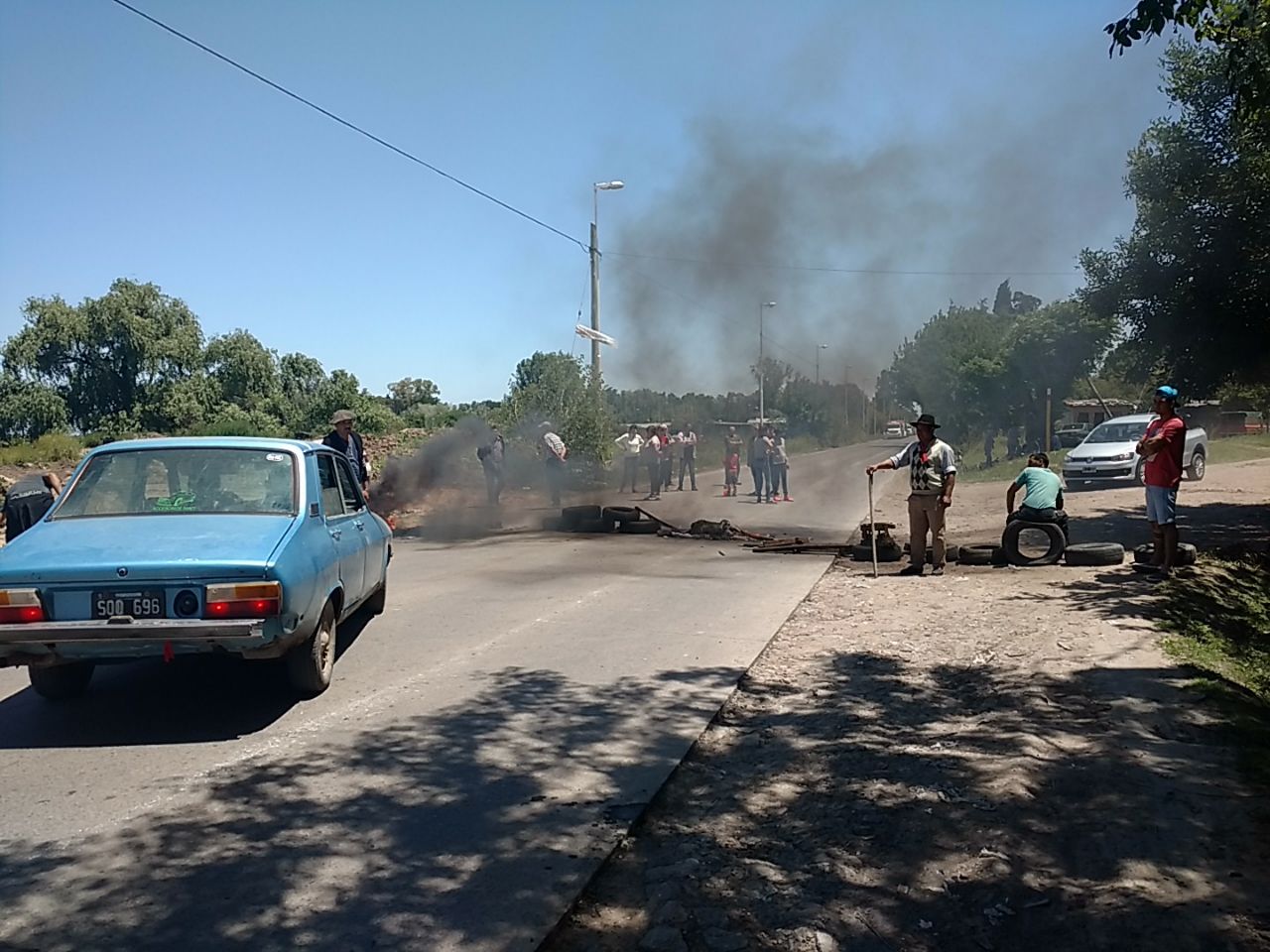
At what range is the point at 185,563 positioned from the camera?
5.10m

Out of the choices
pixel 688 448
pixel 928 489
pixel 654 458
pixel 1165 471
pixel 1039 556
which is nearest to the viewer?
pixel 1165 471

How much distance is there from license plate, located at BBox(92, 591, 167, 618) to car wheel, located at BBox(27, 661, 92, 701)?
1047mm

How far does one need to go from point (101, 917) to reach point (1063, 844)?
3.43 m

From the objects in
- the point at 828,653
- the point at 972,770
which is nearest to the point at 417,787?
the point at 972,770

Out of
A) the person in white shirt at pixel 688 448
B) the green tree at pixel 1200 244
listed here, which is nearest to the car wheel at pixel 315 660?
the green tree at pixel 1200 244

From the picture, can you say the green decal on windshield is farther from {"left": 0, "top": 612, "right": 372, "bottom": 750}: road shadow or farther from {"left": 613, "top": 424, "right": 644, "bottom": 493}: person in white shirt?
{"left": 613, "top": 424, "right": 644, "bottom": 493}: person in white shirt

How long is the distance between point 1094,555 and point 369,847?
861 centimetres

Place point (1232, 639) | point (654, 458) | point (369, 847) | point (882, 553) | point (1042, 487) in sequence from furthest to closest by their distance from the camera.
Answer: point (654, 458) → point (882, 553) → point (1042, 487) → point (1232, 639) → point (369, 847)

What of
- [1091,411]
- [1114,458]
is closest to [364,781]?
[1114,458]

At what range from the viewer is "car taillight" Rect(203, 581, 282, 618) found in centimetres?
511

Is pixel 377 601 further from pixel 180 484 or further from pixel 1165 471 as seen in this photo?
pixel 1165 471

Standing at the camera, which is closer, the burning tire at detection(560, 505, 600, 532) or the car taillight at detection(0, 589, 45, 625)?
the car taillight at detection(0, 589, 45, 625)

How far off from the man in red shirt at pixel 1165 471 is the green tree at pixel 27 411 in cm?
3874

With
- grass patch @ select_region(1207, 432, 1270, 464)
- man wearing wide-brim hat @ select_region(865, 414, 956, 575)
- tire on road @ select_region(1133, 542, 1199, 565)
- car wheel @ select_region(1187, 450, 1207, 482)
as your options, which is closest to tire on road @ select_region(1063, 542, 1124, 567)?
tire on road @ select_region(1133, 542, 1199, 565)
